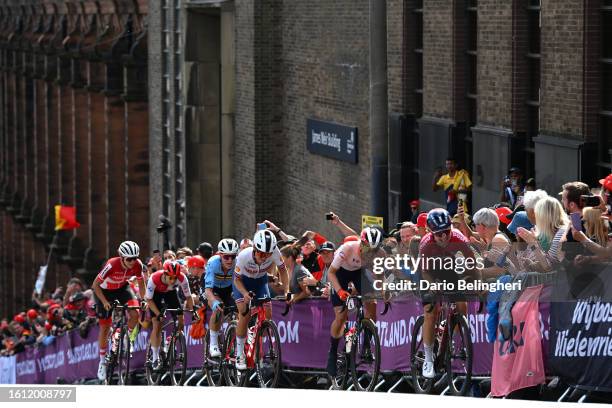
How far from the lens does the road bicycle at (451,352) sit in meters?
16.3

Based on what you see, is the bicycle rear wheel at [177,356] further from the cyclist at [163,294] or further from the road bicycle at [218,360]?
the road bicycle at [218,360]

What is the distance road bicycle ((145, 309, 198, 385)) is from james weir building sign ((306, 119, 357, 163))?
36.8 feet

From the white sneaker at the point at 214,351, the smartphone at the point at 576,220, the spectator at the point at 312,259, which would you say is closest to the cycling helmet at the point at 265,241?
the white sneaker at the point at 214,351

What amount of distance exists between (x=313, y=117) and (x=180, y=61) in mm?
8584

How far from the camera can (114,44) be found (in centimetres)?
5303

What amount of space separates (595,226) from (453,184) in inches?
457

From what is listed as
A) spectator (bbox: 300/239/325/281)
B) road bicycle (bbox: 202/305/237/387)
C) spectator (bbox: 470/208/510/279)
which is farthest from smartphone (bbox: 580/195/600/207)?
spectator (bbox: 300/239/325/281)

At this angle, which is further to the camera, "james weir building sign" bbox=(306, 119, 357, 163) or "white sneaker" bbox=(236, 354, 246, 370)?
"james weir building sign" bbox=(306, 119, 357, 163)

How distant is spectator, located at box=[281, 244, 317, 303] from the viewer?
19922 mm

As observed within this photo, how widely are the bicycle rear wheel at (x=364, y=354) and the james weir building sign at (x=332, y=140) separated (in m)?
15.2

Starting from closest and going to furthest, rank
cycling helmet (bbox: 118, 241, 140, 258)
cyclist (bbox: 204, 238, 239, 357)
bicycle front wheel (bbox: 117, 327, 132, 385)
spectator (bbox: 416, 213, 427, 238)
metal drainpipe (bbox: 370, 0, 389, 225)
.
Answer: spectator (bbox: 416, 213, 427, 238)
cyclist (bbox: 204, 238, 239, 357)
metal drainpipe (bbox: 370, 0, 389, 225)
cycling helmet (bbox: 118, 241, 140, 258)
bicycle front wheel (bbox: 117, 327, 132, 385)

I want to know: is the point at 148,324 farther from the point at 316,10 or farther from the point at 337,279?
the point at 316,10

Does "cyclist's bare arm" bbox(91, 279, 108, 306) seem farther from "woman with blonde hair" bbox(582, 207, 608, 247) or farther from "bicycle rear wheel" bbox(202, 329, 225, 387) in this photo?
"woman with blonde hair" bbox(582, 207, 608, 247)

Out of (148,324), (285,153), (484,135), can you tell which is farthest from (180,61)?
(148,324)
